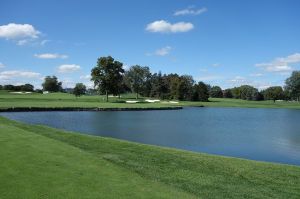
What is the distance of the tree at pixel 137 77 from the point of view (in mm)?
164625

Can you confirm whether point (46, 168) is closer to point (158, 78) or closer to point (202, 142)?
point (202, 142)

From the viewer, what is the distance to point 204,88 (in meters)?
152

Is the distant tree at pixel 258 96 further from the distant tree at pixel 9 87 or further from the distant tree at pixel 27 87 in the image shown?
the distant tree at pixel 9 87

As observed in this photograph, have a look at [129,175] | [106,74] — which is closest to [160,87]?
[106,74]

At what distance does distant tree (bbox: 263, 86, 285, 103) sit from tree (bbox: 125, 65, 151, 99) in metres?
67.2

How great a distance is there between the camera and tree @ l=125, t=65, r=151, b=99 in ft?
540

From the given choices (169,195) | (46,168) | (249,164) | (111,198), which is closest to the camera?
(111,198)

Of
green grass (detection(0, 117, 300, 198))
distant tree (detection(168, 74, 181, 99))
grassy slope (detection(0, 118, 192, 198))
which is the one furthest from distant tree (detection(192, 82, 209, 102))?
grassy slope (detection(0, 118, 192, 198))

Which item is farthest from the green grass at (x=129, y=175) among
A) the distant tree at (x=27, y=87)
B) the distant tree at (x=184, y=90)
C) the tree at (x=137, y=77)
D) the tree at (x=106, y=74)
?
the distant tree at (x=27, y=87)

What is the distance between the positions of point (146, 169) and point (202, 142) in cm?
1692

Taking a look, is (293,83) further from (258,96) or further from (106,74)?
(106,74)

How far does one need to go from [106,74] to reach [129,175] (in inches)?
4018

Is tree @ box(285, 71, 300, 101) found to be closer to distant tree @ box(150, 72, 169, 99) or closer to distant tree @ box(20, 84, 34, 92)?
distant tree @ box(150, 72, 169, 99)

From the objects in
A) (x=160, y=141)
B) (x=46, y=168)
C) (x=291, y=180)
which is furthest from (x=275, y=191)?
(x=160, y=141)
